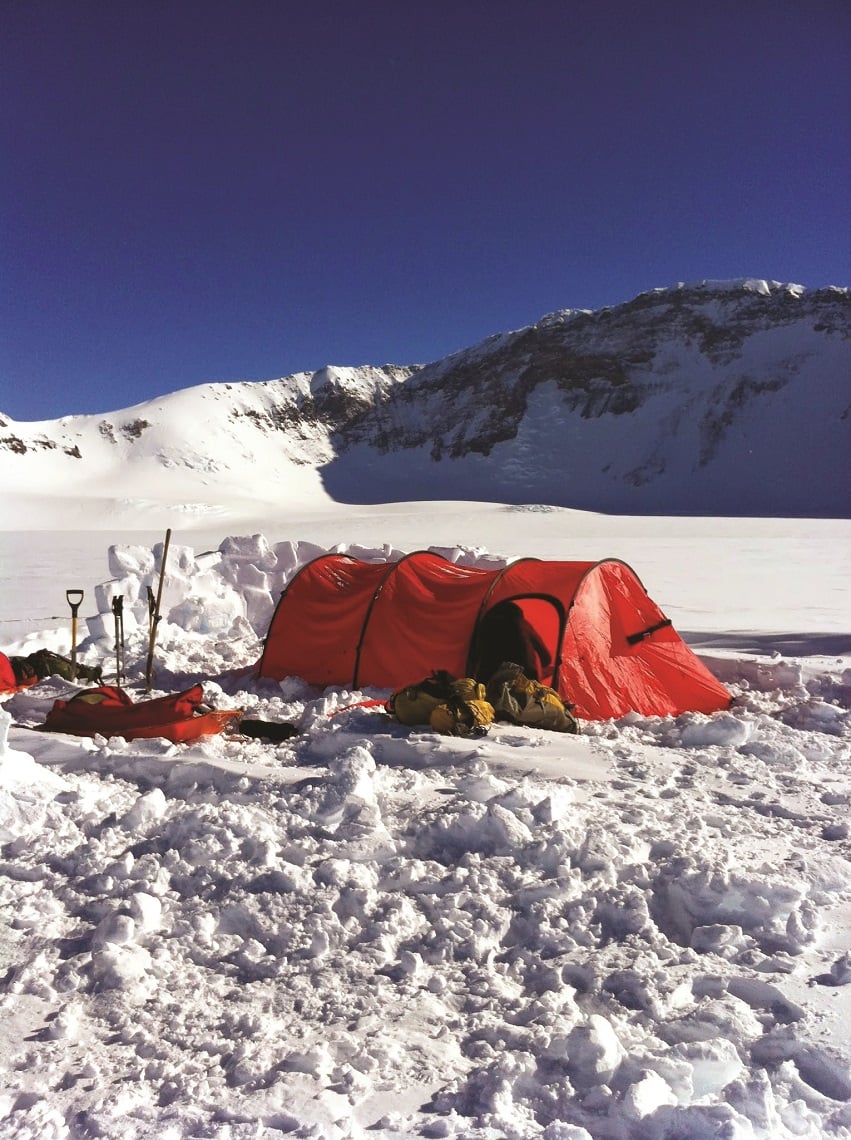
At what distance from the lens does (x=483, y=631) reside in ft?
20.2

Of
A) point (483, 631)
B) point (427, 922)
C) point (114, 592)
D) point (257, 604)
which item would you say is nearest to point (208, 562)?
point (257, 604)

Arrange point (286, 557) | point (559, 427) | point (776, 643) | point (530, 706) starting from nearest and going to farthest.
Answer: point (530, 706)
point (776, 643)
point (286, 557)
point (559, 427)

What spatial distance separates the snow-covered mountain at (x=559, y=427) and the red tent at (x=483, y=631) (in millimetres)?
74419

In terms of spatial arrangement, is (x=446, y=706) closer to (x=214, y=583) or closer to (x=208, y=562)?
(x=214, y=583)

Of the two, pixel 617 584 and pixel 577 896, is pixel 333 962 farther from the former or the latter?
pixel 617 584

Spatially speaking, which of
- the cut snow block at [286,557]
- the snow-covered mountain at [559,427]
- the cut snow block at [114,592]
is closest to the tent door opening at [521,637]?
the cut snow block at [114,592]

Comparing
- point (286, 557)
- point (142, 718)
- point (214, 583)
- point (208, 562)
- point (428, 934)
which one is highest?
point (286, 557)

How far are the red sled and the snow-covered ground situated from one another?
0.18 meters

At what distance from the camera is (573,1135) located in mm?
1916

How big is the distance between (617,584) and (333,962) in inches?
174

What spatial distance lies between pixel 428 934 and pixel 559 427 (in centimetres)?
10597

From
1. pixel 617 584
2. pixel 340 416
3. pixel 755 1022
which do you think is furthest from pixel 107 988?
pixel 340 416

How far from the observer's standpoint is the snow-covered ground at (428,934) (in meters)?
2.06

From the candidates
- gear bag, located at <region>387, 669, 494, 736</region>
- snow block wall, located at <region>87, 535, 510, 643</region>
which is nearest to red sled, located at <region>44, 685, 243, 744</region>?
gear bag, located at <region>387, 669, 494, 736</region>
